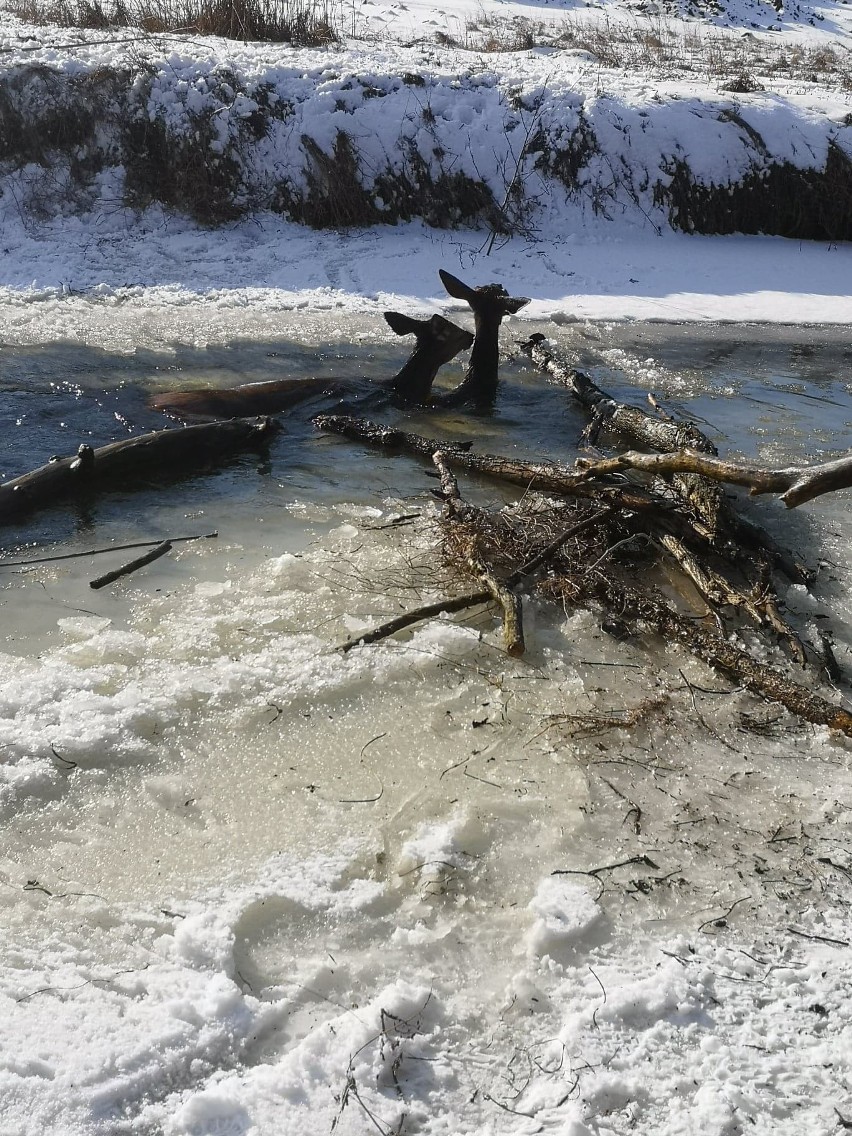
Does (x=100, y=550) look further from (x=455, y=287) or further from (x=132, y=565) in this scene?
(x=455, y=287)

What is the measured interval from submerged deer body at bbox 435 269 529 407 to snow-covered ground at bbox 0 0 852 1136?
106 inches

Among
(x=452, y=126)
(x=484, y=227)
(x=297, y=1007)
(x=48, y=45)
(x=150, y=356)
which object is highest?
(x=48, y=45)

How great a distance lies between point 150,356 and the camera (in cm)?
833

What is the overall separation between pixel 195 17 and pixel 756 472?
1522 centimetres

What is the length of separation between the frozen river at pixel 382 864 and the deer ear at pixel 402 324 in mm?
2933

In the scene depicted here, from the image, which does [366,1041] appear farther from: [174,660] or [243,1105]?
[174,660]

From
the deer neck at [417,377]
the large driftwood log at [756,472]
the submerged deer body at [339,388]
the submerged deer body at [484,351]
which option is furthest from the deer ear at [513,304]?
the large driftwood log at [756,472]

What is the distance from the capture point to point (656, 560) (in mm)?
5062

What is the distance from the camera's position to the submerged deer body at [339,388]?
7199 millimetres

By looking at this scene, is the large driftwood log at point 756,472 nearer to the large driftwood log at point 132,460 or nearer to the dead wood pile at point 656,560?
the dead wood pile at point 656,560

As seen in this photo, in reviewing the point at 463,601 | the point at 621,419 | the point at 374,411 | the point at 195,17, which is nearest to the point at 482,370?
the point at 374,411

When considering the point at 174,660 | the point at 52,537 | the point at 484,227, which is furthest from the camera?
the point at 484,227

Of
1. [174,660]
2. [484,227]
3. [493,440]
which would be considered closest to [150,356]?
[493,440]

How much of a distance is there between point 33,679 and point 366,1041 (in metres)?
2.17
